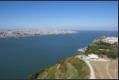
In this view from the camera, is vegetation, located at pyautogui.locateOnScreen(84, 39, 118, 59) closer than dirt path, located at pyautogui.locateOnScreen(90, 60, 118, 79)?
No

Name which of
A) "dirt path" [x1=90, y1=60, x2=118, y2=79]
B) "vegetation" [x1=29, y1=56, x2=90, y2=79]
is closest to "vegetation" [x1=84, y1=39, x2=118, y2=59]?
"dirt path" [x1=90, y1=60, x2=118, y2=79]

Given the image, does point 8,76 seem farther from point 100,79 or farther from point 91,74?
point 100,79

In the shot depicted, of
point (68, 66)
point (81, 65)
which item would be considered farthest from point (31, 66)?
point (81, 65)

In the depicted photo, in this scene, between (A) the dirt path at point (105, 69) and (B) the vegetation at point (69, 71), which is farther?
(B) the vegetation at point (69, 71)

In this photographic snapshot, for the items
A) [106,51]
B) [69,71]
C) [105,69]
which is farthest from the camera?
[106,51]

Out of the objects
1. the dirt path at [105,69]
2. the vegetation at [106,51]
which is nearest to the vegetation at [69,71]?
the dirt path at [105,69]

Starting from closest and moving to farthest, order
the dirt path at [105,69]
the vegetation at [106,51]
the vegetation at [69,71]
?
the dirt path at [105,69] < the vegetation at [69,71] < the vegetation at [106,51]

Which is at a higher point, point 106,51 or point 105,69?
point 106,51

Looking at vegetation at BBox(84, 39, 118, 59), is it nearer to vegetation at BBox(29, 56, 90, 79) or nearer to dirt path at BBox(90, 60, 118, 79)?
dirt path at BBox(90, 60, 118, 79)

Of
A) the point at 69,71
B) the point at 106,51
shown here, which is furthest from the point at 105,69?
the point at 106,51

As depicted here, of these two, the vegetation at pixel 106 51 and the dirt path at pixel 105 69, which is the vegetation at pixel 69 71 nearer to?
the dirt path at pixel 105 69

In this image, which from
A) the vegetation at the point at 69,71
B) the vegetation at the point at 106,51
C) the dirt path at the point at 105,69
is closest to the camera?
the dirt path at the point at 105,69

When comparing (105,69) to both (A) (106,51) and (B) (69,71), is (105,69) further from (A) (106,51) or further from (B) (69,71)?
(A) (106,51)
